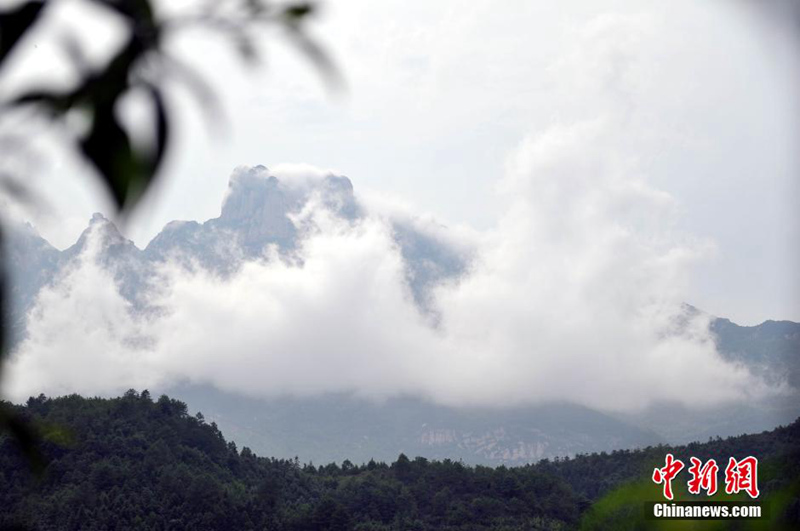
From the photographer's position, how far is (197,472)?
Result: 113 ft

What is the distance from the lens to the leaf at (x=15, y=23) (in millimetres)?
567

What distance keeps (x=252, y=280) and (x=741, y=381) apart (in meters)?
70.5

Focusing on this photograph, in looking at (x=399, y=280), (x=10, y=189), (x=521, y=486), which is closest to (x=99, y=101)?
(x=10, y=189)

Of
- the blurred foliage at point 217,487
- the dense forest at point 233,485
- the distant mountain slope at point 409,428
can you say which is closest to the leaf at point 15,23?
the dense forest at point 233,485

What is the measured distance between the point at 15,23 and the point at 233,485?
3614cm

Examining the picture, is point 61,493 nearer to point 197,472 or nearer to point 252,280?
point 197,472

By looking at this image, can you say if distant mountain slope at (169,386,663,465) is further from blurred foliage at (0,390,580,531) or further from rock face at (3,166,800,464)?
blurred foliage at (0,390,580,531)

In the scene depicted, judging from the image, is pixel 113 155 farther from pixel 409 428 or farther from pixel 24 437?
pixel 409 428

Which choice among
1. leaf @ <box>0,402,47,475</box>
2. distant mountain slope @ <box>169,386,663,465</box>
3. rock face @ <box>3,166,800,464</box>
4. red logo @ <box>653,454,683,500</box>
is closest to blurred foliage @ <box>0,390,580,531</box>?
red logo @ <box>653,454,683,500</box>

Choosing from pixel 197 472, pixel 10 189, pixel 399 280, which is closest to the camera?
pixel 10 189

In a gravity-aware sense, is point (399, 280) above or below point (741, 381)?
above

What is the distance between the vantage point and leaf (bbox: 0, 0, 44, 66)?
0.57m

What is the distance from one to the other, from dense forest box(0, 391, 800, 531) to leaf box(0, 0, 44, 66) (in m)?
28.2

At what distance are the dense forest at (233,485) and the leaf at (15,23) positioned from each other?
1109 inches
